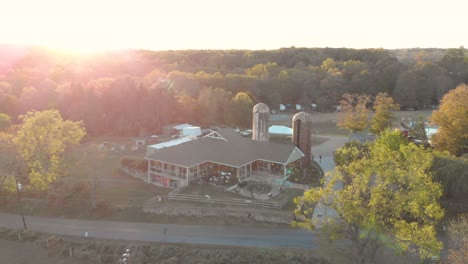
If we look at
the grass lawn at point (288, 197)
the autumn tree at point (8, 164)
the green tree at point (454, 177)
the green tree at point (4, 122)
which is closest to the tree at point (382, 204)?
the grass lawn at point (288, 197)

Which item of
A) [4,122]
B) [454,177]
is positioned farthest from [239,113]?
[454,177]

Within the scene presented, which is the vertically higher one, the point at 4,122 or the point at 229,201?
the point at 4,122

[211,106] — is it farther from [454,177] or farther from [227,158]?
[454,177]

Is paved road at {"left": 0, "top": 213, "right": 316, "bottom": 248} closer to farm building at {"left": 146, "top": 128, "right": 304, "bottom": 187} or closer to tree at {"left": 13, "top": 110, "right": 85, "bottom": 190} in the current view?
tree at {"left": 13, "top": 110, "right": 85, "bottom": 190}

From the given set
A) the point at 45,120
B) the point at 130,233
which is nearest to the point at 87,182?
the point at 45,120

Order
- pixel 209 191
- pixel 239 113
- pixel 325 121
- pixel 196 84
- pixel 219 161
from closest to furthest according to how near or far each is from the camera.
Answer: pixel 209 191 → pixel 219 161 → pixel 239 113 → pixel 196 84 → pixel 325 121

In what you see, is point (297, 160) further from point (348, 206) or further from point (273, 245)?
point (348, 206)
